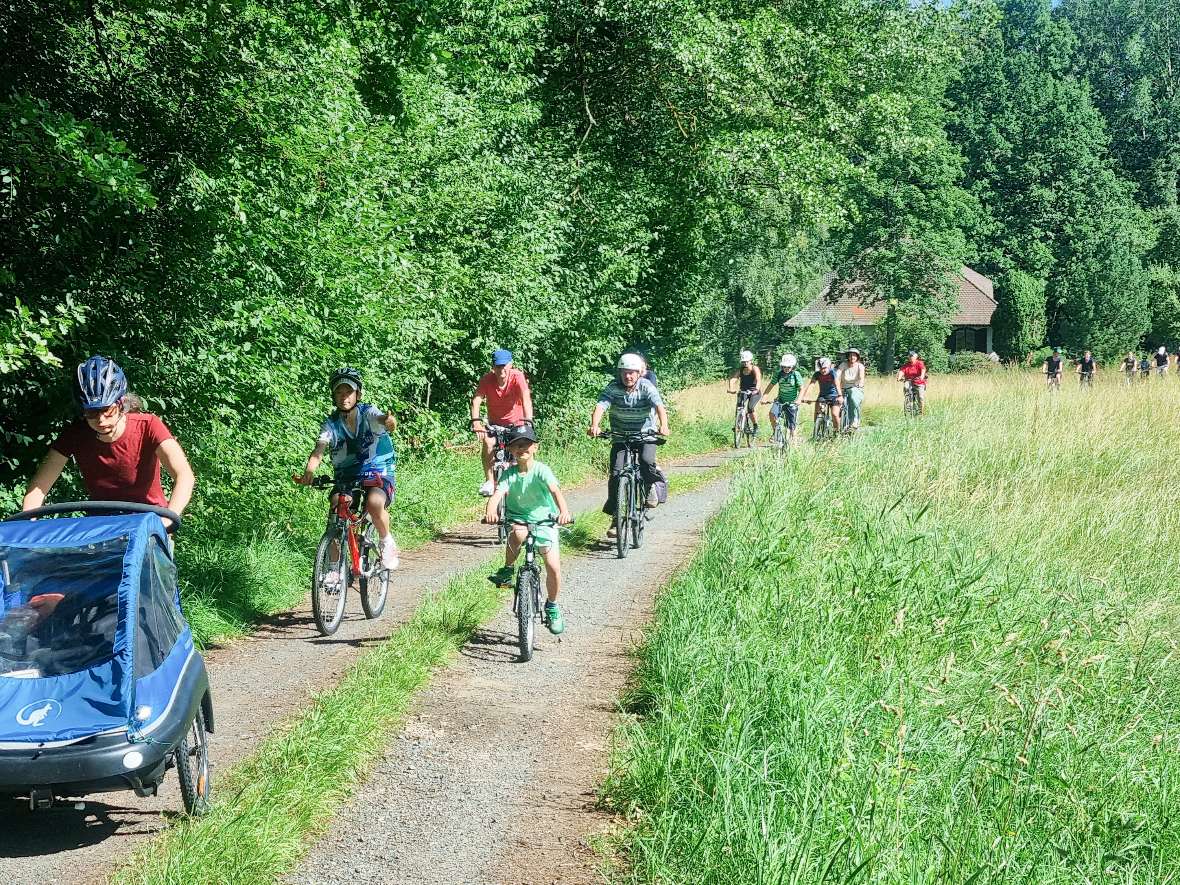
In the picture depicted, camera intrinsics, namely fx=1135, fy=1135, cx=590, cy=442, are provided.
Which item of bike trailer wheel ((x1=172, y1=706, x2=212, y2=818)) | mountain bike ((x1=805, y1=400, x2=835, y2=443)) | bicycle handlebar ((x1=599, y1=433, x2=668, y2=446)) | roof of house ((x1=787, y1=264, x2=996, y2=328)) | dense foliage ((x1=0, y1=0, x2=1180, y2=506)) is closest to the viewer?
bike trailer wheel ((x1=172, y1=706, x2=212, y2=818))

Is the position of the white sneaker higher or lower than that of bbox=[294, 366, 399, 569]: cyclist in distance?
lower

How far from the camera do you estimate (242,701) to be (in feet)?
22.9

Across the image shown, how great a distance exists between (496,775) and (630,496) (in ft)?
21.1

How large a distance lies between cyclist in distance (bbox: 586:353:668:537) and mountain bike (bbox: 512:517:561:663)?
3.79 m

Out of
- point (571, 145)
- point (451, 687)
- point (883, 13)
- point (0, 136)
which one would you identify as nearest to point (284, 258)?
point (0, 136)

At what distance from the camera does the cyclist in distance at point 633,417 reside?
1195 centimetres

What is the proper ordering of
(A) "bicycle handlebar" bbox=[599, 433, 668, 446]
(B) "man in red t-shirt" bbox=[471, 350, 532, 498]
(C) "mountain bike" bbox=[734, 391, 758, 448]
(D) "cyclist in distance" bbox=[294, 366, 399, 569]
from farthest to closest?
(C) "mountain bike" bbox=[734, 391, 758, 448] → (B) "man in red t-shirt" bbox=[471, 350, 532, 498] → (A) "bicycle handlebar" bbox=[599, 433, 668, 446] → (D) "cyclist in distance" bbox=[294, 366, 399, 569]

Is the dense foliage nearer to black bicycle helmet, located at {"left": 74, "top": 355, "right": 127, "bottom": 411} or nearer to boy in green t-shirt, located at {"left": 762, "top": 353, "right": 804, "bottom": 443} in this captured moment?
black bicycle helmet, located at {"left": 74, "top": 355, "right": 127, "bottom": 411}

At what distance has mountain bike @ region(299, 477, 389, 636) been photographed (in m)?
8.51

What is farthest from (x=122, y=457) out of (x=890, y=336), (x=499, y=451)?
(x=890, y=336)

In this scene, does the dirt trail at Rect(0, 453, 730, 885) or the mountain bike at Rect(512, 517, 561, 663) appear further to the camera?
A: the mountain bike at Rect(512, 517, 561, 663)

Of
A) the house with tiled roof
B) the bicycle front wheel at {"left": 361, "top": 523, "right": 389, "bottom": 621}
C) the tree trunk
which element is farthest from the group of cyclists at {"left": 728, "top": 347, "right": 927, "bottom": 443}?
the house with tiled roof

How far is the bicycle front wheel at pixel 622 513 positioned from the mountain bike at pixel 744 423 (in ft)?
38.5

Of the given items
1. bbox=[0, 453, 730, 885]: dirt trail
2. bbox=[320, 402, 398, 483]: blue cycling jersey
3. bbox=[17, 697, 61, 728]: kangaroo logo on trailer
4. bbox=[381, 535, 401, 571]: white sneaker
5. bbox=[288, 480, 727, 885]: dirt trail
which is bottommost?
bbox=[288, 480, 727, 885]: dirt trail
